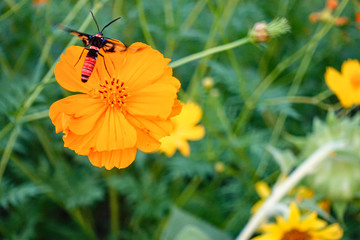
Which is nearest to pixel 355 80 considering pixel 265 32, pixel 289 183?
pixel 289 183

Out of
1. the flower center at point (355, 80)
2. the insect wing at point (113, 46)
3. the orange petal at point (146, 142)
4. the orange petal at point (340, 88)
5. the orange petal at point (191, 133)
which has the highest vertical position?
the flower center at point (355, 80)

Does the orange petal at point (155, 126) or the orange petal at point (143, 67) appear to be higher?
the orange petal at point (143, 67)

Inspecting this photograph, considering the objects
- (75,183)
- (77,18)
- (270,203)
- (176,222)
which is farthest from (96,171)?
(270,203)

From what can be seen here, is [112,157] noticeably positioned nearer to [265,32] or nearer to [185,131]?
[265,32]

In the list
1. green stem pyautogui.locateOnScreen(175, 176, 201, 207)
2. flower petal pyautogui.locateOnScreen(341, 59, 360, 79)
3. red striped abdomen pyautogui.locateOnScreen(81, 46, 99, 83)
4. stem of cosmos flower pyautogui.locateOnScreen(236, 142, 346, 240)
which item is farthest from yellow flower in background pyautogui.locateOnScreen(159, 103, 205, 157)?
red striped abdomen pyautogui.locateOnScreen(81, 46, 99, 83)

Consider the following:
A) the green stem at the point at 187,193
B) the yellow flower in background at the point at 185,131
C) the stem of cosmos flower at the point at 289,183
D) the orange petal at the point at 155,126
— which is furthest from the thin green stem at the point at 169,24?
the orange petal at the point at 155,126

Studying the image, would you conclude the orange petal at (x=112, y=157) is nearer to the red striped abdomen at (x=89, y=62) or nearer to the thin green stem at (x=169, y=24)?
the red striped abdomen at (x=89, y=62)

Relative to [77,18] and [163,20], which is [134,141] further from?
[163,20]

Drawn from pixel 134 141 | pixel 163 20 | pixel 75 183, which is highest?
pixel 163 20
